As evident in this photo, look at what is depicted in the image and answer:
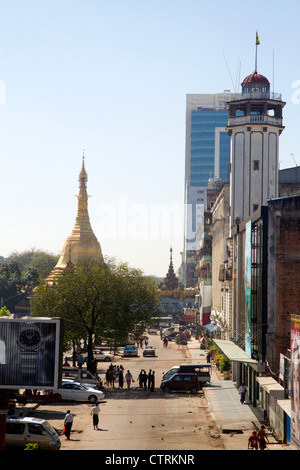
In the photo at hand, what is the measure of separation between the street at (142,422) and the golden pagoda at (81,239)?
A: 61.5 metres

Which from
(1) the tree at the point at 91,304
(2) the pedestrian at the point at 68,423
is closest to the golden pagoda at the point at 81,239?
(1) the tree at the point at 91,304

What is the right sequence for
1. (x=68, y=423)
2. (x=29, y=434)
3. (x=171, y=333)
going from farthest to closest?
(x=171, y=333) < (x=68, y=423) < (x=29, y=434)

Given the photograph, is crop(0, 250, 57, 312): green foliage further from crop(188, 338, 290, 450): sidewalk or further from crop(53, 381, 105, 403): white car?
crop(53, 381, 105, 403): white car

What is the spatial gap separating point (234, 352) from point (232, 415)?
20.9 feet

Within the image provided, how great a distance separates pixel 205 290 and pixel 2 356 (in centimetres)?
6674

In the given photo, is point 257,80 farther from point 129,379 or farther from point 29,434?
point 29,434

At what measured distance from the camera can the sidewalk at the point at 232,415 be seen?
2918 cm

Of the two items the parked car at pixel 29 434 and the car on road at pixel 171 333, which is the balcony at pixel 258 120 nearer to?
the parked car at pixel 29 434

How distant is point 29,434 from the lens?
27688 millimetres

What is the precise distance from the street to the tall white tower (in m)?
19.5

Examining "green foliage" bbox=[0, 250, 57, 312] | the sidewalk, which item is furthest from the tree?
"green foliage" bbox=[0, 250, 57, 312]

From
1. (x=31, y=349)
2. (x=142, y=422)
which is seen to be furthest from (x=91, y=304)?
(x=31, y=349)

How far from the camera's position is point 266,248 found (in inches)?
1374
